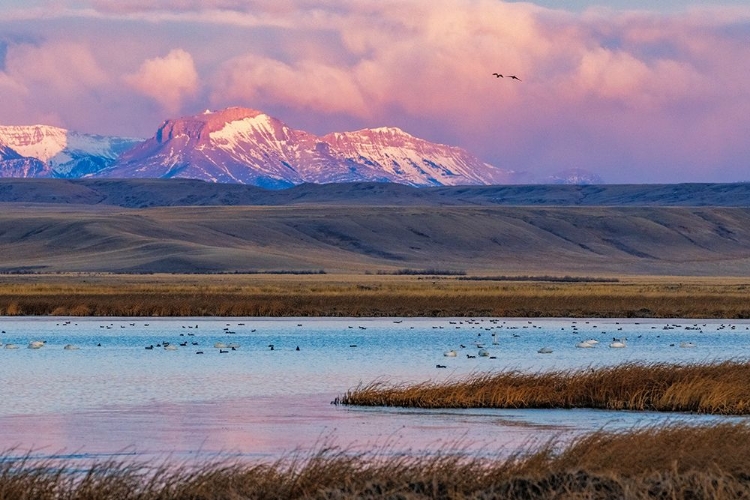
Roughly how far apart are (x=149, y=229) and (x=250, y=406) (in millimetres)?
127134

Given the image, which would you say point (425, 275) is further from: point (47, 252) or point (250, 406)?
point (250, 406)

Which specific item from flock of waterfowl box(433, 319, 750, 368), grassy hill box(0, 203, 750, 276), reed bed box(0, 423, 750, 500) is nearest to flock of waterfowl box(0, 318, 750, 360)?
flock of waterfowl box(433, 319, 750, 368)

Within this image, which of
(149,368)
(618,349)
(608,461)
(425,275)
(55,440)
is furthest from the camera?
(425,275)

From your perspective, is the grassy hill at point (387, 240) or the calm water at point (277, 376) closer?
the calm water at point (277, 376)

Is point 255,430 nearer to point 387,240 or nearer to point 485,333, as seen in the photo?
point 485,333

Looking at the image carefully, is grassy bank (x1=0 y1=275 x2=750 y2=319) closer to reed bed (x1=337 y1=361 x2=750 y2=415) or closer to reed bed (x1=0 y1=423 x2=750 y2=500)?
reed bed (x1=337 y1=361 x2=750 y2=415)

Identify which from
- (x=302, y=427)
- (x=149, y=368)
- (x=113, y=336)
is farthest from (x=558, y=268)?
(x=302, y=427)

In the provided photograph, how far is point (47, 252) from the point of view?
138 m

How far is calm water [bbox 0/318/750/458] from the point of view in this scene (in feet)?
61.5

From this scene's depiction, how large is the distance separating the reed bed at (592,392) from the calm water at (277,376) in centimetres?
61

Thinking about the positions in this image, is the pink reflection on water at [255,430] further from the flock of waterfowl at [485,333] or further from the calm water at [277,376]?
the flock of waterfowl at [485,333]

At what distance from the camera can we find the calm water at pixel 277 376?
18.8 m

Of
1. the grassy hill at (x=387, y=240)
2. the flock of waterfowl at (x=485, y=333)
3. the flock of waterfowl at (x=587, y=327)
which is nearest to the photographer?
the flock of waterfowl at (x=485, y=333)

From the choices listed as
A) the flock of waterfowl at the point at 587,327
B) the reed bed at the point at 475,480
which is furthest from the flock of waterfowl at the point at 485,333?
the reed bed at the point at 475,480
